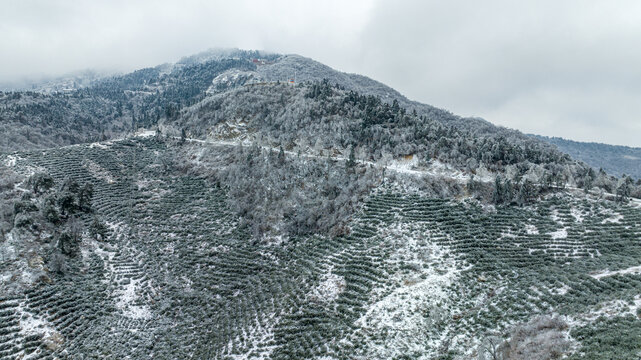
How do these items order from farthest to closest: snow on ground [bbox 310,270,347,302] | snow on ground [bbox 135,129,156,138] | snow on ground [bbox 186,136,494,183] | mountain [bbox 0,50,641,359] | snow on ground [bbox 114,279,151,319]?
snow on ground [bbox 135,129,156,138] < snow on ground [bbox 186,136,494,183] < snow on ground [bbox 114,279,151,319] < snow on ground [bbox 310,270,347,302] < mountain [bbox 0,50,641,359]

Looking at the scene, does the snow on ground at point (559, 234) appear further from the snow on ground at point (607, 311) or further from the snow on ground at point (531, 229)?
the snow on ground at point (607, 311)

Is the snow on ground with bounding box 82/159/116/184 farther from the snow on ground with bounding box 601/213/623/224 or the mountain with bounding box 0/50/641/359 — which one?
the snow on ground with bounding box 601/213/623/224

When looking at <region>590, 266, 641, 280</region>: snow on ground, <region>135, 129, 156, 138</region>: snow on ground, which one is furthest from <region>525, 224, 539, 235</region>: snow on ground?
<region>135, 129, 156, 138</region>: snow on ground

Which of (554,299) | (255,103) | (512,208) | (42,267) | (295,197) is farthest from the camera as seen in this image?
(255,103)

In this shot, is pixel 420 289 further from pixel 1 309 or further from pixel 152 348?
pixel 1 309

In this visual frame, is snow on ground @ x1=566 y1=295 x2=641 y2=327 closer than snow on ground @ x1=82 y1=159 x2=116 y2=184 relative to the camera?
Yes

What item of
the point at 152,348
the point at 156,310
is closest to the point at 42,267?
the point at 156,310
